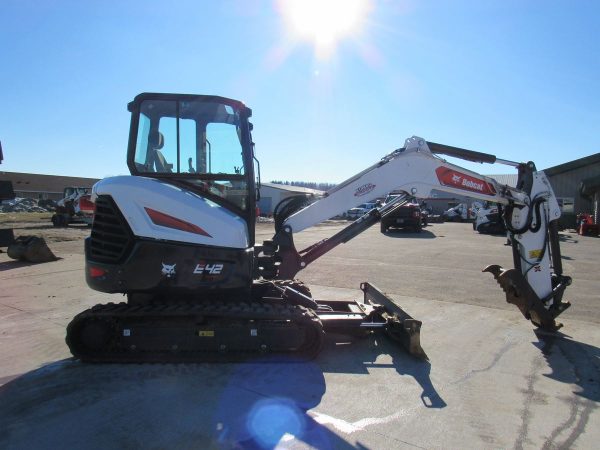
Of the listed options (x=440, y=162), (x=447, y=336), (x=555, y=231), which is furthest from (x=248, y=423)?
(x=555, y=231)

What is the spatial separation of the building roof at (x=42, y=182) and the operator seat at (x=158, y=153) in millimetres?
71885

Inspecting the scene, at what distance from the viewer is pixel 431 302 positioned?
25.9 ft

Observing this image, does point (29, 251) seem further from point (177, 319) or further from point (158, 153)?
point (177, 319)

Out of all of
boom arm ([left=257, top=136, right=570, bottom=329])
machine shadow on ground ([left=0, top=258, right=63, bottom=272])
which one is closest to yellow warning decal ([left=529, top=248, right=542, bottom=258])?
boom arm ([left=257, top=136, right=570, bottom=329])

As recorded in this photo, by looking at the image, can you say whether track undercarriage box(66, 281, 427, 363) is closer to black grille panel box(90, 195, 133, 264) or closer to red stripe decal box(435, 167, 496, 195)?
black grille panel box(90, 195, 133, 264)

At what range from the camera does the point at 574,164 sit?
31.2m

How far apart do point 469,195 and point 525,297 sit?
5.03ft

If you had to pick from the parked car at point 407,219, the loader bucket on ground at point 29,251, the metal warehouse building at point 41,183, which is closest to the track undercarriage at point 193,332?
the loader bucket on ground at point 29,251

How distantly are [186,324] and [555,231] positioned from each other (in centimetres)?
501

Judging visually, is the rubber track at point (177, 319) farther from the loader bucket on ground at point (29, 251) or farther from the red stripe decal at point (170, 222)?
the loader bucket on ground at point (29, 251)

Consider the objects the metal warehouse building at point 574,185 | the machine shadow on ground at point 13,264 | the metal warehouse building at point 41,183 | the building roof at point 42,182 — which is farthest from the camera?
the building roof at point 42,182

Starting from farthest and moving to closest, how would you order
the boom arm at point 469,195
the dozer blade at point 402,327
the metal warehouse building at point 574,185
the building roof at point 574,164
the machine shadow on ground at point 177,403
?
the building roof at point 574,164, the metal warehouse building at point 574,185, the boom arm at point 469,195, the dozer blade at point 402,327, the machine shadow on ground at point 177,403

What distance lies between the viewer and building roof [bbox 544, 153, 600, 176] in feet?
100

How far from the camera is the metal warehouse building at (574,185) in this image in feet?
96.4
